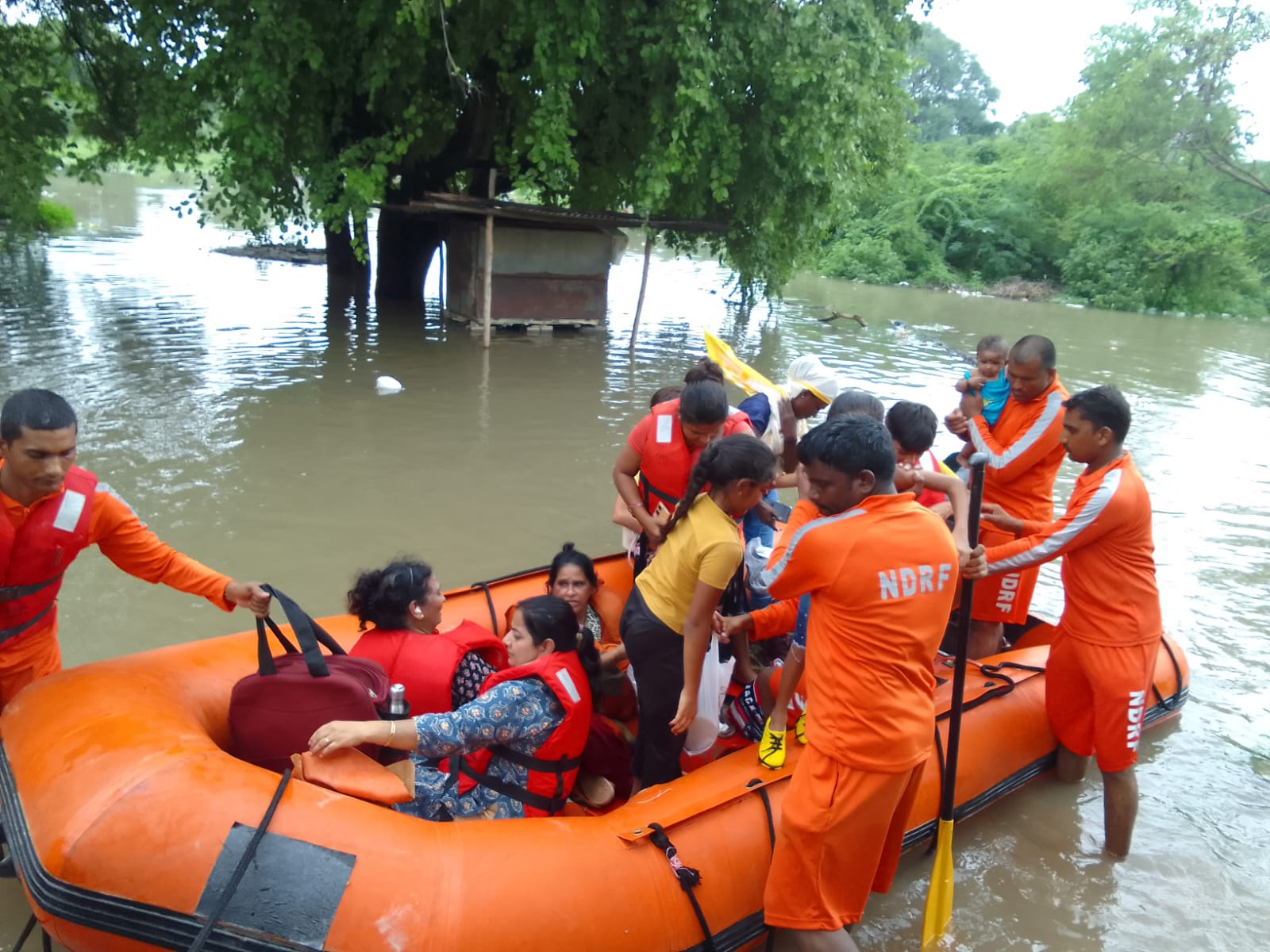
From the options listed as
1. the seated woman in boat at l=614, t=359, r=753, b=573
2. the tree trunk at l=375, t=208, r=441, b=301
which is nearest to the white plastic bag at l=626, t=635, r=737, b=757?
the seated woman in boat at l=614, t=359, r=753, b=573

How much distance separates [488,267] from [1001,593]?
320 inches

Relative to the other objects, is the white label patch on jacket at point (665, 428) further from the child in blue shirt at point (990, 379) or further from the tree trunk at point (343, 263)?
the tree trunk at point (343, 263)

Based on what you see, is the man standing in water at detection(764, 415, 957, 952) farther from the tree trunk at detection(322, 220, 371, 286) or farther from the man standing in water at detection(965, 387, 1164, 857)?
the tree trunk at detection(322, 220, 371, 286)

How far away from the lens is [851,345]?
45.1ft

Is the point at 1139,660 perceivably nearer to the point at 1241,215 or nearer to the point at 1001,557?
the point at 1001,557

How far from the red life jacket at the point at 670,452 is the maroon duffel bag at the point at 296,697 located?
153 cm

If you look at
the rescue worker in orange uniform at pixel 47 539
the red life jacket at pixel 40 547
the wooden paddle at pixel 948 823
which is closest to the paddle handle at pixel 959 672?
the wooden paddle at pixel 948 823

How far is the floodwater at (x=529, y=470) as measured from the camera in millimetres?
3246

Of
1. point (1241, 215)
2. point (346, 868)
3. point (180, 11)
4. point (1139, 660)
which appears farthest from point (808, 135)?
point (1241, 215)

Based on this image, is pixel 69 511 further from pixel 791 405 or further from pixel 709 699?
pixel 791 405

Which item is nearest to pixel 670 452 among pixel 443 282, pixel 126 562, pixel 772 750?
pixel 772 750

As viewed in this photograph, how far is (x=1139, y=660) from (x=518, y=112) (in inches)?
338

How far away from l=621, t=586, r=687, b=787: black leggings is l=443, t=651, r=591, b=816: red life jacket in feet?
0.68

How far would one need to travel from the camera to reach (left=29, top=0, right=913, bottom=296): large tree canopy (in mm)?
8398
